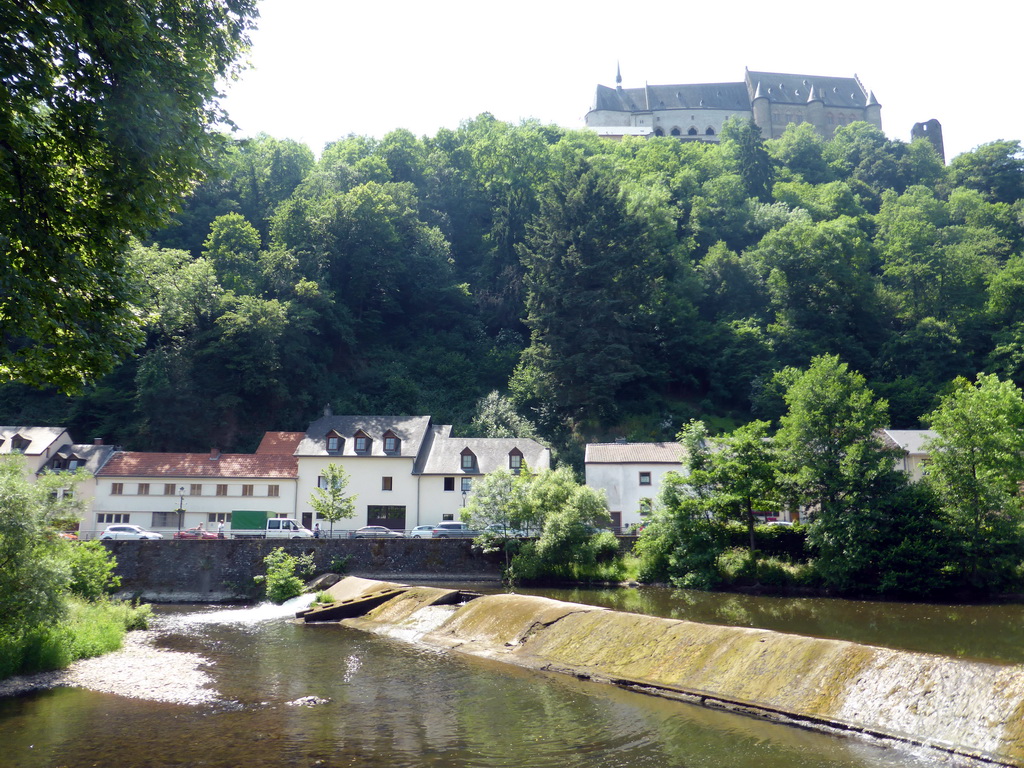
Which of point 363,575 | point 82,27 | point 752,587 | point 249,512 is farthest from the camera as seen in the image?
point 249,512

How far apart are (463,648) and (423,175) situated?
87.1m

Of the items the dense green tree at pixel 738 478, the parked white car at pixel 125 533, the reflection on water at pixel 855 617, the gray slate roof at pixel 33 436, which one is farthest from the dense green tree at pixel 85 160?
the gray slate roof at pixel 33 436

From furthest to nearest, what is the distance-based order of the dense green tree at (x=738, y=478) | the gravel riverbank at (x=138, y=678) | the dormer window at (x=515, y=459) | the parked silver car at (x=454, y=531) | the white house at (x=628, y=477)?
the dormer window at (x=515, y=459)
the white house at (x=628, y=477)
the parked silver car at (x=454, y=531)
the dense green tree at (x=738, y=478)
the gravel riverbank at (x=138, y=678)

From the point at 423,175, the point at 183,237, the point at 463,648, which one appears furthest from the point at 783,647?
the point at 423,175

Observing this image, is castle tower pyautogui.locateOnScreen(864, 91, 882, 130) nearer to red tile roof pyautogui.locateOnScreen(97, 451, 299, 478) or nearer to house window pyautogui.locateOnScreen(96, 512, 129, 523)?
red tile roof pyautogui.locateOnScreen(97, 451, 299, 478)

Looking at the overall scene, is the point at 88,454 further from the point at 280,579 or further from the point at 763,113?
the point at 763,113

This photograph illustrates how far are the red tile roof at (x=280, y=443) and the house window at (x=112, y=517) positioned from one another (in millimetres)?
10905

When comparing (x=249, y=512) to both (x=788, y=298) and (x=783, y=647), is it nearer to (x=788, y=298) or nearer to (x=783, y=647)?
(x=783, y=647)

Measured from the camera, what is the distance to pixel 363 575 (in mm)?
45031

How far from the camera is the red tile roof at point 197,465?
57531mm

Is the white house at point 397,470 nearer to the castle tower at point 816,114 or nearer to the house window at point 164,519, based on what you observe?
the house window at point 164,519

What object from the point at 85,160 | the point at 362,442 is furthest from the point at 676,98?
the point at 85,160

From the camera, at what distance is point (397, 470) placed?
195 feet

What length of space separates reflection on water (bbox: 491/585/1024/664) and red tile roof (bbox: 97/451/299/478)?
25.5 metres
